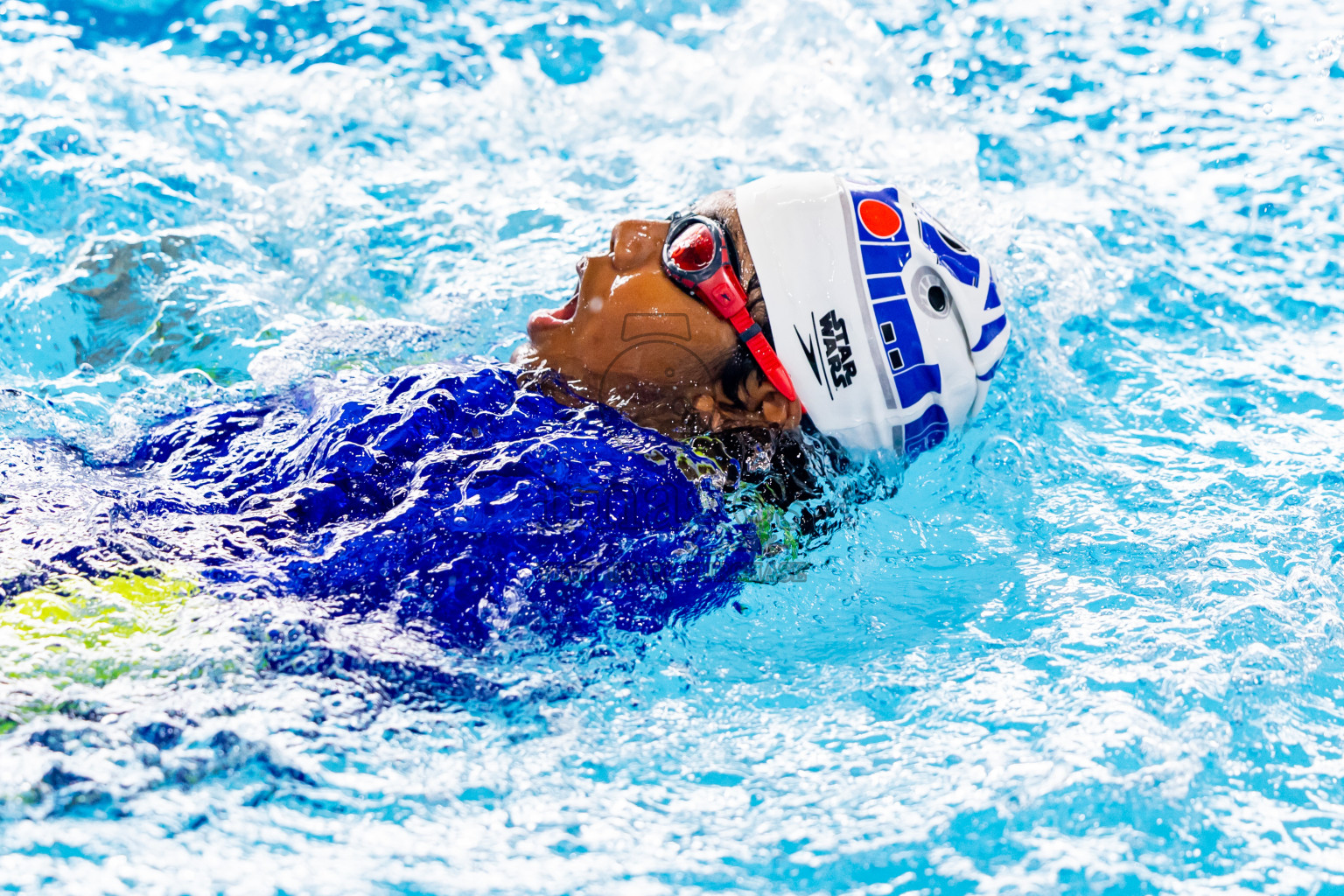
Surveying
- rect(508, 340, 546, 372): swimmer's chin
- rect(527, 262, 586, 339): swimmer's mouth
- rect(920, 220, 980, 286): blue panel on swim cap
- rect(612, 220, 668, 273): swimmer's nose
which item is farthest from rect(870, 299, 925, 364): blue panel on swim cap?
rect(508, 340, 546, 372): swimmer's chin

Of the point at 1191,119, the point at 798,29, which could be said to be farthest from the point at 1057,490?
the point at 798,29

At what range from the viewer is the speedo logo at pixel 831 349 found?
8.44ft

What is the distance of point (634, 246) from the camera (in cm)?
262

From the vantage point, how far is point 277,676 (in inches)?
82.8

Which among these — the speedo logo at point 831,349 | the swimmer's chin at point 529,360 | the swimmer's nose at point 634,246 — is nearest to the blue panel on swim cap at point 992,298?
the speedo logo at point 831,349

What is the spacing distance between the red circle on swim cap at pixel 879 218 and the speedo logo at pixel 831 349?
228 mm

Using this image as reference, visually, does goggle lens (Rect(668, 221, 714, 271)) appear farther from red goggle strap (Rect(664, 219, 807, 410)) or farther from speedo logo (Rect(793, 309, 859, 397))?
speedo logo (Rect(793, 309, 859, 397))

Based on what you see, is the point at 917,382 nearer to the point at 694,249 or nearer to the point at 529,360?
the point at 694,249

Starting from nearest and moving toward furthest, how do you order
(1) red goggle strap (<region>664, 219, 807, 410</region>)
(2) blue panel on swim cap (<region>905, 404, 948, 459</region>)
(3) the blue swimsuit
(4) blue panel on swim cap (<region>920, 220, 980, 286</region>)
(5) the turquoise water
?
(5) the turquoise water < (3) the blue swimsuit < (1) red goggle strap (<region>664, 219, 807, 410</region>) < (4) blue panel on swim cap (<region>920, 220, 980, 286</region>) < (2) blue panel on swim cap (<region>905, 404, 948, 459</region>)

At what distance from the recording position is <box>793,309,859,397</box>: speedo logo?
257 cm

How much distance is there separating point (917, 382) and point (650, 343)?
698mm

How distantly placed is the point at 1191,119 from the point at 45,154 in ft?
17.4

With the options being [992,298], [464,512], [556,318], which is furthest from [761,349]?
[464,512]

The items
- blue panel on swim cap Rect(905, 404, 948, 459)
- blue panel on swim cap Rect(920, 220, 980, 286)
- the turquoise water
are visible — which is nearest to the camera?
the turquoise water
